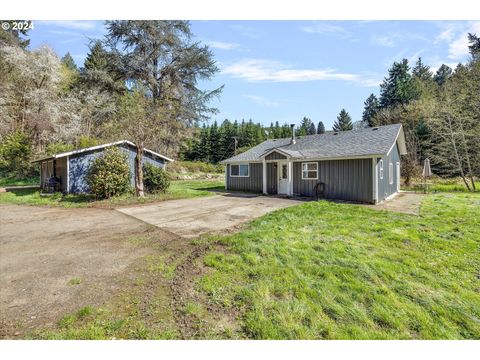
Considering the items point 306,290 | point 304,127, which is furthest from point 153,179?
point 304,127

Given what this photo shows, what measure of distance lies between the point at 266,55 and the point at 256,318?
5.16 m

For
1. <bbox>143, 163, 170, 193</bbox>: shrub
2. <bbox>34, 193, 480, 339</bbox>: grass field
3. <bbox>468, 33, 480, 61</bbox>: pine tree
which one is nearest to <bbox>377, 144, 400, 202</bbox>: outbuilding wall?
<bbox>34, 193, 480, 339</bbox>: grass field

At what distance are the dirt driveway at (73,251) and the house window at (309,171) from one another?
4.96 m

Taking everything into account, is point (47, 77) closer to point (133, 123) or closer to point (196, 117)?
point (196, 117)

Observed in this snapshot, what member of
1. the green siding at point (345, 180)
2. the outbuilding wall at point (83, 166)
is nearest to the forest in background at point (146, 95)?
the outbuilding wall at point (83, 166)

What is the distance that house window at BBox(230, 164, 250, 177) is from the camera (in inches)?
640

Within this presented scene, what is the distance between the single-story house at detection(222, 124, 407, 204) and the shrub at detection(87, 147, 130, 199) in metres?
7.02

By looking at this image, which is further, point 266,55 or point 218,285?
point 266,55

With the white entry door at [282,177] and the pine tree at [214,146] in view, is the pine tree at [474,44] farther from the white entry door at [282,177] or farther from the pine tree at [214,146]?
the pine tree at [214,146]

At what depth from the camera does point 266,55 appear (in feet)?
18.1

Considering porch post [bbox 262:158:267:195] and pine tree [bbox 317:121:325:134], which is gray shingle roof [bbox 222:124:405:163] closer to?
porch post [bbox 262:158:267:195]
